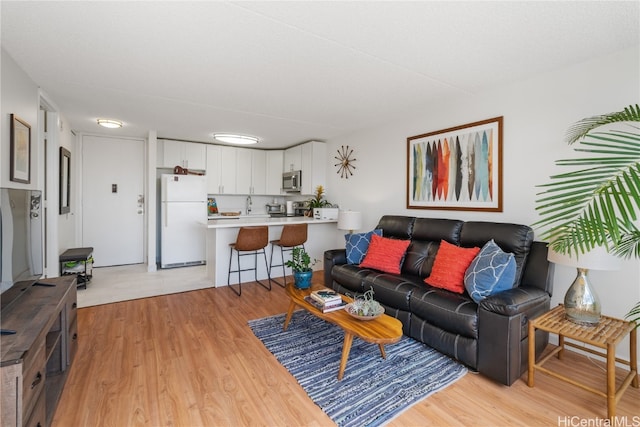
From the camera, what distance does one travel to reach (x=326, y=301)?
236 cm

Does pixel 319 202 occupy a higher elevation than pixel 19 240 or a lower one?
higher

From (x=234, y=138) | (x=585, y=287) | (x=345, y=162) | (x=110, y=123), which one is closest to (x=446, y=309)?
(x=585, y=287)

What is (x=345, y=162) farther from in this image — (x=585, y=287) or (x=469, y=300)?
(x=585, y=287)

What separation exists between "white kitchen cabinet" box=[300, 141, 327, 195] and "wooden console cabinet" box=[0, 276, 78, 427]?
369 cm

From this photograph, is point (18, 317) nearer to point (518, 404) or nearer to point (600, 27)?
point (518, 404)

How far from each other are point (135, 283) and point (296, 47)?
393 cm

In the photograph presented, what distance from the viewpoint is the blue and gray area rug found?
182 centimetres

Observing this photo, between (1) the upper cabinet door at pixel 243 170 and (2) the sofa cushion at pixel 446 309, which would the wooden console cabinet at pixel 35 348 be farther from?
(1) the upper cabinet door at pixel 243 170

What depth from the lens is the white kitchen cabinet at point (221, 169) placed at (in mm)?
5867

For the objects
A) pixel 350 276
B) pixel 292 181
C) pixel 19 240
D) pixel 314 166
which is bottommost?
pixel 350 276

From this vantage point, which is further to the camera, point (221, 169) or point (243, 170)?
point (243, 170)

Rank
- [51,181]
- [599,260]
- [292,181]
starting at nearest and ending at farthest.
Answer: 1. [599,260]
2. [51,181]
3. [292,181]

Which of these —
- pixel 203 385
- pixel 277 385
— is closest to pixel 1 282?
pixel 203 385

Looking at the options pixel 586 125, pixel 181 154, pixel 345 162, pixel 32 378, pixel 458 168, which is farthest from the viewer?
pixel 181 154
